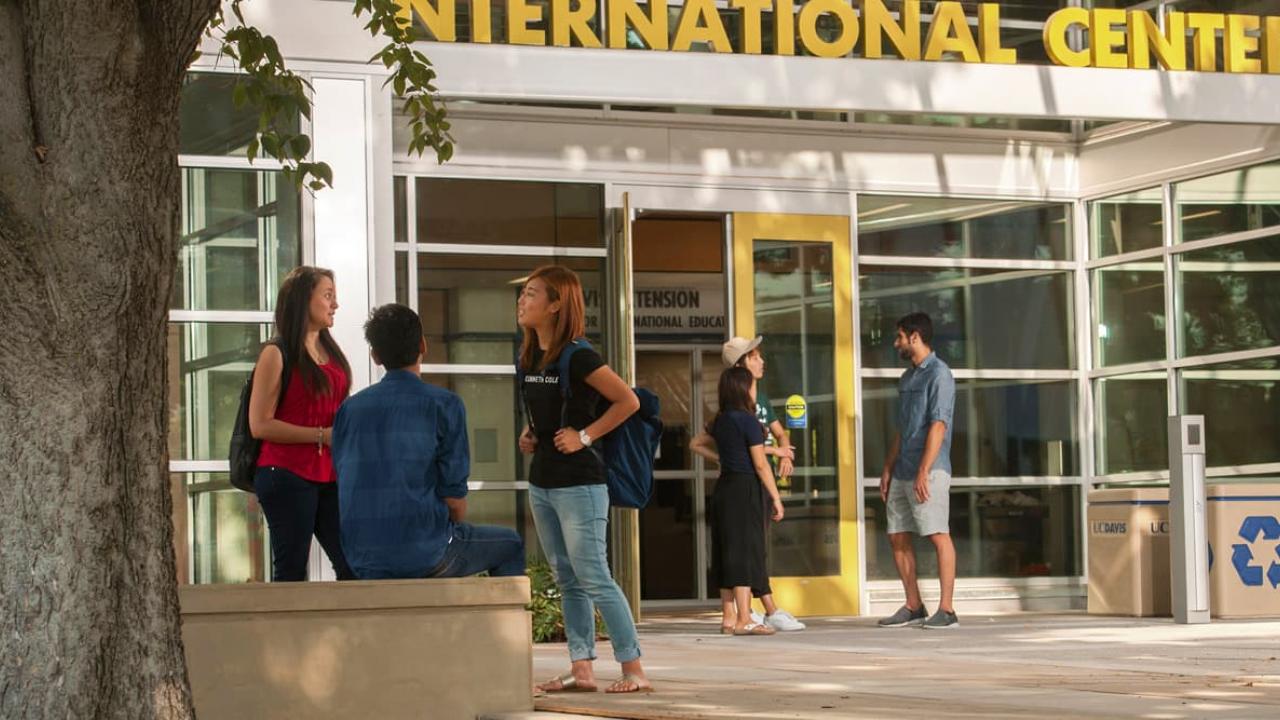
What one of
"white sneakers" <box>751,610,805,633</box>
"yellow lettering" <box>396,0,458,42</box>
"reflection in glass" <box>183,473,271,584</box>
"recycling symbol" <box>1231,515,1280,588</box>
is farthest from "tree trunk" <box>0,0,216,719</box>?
"recycling symbol" <box>1231,515,1280,588</box>

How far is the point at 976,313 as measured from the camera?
50.4 ft

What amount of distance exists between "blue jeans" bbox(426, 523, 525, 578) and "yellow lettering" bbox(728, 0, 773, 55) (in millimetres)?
6833

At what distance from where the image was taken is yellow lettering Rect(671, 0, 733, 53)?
12.9 meters

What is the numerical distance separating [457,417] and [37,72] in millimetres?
2153

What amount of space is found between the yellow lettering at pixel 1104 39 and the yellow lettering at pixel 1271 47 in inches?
39.0

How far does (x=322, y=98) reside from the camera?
1144 cm

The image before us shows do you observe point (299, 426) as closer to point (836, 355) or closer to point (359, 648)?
point (359, 648)

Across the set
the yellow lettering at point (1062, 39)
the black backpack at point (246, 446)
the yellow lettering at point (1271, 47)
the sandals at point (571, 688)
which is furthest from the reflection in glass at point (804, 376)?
the black backpack at point (246, 446)

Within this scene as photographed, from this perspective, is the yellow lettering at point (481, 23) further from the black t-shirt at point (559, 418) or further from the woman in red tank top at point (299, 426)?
the black t-shirt at point (559, 418)

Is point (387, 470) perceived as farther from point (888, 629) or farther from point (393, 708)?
point (888, 629)

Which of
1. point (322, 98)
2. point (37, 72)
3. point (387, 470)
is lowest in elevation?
point (387, 470)

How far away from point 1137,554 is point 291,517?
7587 mm

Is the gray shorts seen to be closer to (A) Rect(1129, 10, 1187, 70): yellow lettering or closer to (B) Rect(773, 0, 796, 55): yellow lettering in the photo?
(B) Rect(773, 0, 796, 55): yellow lettering

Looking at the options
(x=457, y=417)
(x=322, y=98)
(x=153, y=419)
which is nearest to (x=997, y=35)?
(x=322, y=98)
